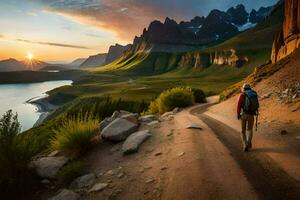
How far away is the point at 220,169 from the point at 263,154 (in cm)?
219

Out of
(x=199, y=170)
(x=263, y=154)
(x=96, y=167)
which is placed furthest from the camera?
(x=96, y=167)

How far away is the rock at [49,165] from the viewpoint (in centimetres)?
1150

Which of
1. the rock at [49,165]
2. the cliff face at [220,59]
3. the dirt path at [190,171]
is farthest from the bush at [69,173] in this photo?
the cliff face at [220,59]

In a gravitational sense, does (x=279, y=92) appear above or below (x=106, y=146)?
above

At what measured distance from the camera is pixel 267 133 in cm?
1395

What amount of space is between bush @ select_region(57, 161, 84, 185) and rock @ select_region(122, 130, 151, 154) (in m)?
1.86

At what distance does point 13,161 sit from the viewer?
11.4 m

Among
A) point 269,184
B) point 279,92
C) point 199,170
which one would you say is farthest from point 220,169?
point 279,92

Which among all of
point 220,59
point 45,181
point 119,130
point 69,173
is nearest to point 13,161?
point 45,181

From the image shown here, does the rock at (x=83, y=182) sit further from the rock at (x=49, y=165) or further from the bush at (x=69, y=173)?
the rock at (x=49, y=165)

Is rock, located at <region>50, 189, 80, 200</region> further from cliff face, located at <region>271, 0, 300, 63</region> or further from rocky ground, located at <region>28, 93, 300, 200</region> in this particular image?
cliff face, located at <region>271, 0, 300, 63</region>

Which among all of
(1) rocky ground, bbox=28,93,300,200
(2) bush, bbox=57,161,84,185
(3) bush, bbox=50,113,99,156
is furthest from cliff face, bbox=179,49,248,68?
(2) bush, bbox=57,161,84,185

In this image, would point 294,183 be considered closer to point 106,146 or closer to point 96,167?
point 96,167

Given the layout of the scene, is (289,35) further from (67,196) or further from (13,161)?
(67,196)
